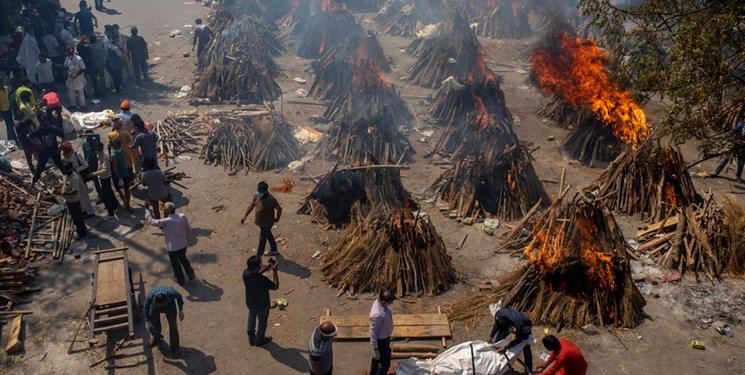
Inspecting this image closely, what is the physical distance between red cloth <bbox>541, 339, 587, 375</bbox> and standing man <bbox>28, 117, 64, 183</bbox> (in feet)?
33.3

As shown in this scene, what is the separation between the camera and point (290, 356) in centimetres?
962

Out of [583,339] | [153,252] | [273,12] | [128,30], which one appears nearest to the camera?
[583,339]

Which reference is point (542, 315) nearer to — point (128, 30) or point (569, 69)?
point (569, 69)

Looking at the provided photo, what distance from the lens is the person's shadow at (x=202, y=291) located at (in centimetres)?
1080

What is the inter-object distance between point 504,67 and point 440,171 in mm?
9827

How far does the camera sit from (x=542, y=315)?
10164mm

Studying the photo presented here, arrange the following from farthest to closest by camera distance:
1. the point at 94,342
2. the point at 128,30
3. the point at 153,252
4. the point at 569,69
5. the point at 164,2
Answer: the point at 164,2, the point at 128,30, the point at 569,69, the point at 153,252, the point at 94,342

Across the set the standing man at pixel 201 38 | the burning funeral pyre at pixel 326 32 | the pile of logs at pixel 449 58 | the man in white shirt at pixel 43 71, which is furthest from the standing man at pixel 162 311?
the burning funeral pyre at pixel 326 32

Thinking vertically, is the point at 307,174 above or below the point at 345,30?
below

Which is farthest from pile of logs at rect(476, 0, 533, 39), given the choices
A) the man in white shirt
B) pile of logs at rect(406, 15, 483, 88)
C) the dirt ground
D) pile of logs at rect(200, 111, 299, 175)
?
the man in white shirt

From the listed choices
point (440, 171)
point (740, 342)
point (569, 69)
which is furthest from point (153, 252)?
point (569, 69)

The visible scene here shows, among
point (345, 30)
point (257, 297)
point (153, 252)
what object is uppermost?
point (345, 30)

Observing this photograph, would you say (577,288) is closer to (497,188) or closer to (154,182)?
(497,188)

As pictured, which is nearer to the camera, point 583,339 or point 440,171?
point 583,339
